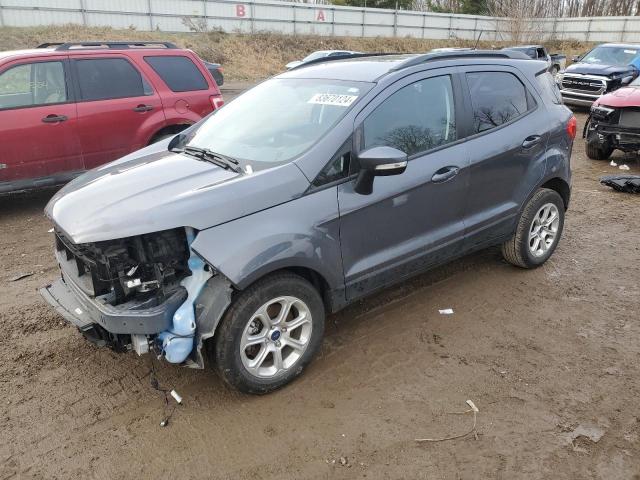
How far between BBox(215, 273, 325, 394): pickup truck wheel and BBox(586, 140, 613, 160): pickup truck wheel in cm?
791

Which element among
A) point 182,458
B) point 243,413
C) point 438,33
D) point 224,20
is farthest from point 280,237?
point 438,33

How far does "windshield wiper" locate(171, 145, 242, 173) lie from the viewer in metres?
3.36

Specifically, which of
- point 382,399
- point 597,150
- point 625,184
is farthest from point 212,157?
point 597,150

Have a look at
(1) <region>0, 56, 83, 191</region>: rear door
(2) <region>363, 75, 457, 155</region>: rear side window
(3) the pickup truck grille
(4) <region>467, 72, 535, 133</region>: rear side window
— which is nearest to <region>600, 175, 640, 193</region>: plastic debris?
(4) <region>467, 72, 535, 133</region>: rear side window

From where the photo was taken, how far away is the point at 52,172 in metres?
6.32

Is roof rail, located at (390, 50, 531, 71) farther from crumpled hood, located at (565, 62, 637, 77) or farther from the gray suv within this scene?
crumpled hood, located at (565, 62, 637, 77)

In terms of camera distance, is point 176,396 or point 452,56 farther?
point 452,56

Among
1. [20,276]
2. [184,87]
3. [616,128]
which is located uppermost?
[184,87]

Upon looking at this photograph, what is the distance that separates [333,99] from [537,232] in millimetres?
2457

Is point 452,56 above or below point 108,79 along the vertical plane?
above

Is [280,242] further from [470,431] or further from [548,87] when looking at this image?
[548,87]

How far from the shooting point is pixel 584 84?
49.1ft

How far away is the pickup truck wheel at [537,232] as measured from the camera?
15.3 feet

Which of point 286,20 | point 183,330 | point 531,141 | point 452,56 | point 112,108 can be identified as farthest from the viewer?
point 286,20
